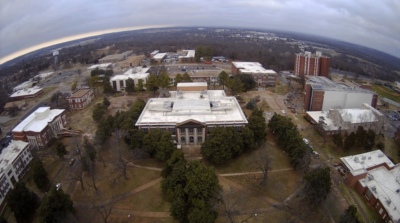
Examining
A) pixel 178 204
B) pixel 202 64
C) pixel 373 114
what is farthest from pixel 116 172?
pixel 202 64

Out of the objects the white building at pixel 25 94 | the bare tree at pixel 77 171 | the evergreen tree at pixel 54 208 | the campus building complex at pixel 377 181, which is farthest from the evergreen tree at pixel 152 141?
the white building at pixel 25 94

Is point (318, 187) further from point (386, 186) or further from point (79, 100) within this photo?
point (79, 100)

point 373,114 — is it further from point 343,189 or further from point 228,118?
point 228,118

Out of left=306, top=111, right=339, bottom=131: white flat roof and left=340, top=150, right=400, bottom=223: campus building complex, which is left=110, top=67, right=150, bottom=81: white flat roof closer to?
left=306, top=111, right=339, bottom=131: white flat roof

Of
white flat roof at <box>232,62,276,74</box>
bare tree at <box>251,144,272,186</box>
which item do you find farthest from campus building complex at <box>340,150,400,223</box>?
white flat roof at <box>232,62,276,74</box>

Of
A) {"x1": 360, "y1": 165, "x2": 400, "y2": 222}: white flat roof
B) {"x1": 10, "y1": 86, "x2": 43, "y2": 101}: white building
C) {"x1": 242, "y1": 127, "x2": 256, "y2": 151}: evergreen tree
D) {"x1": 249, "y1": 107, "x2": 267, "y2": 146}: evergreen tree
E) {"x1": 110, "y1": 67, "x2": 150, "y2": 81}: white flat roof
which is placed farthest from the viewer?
{"x1": 110, "y1": 67, "x2": 150, "y2": 81}: white flat roof
